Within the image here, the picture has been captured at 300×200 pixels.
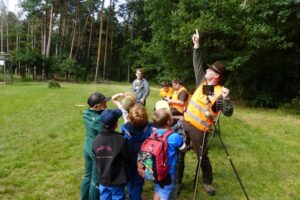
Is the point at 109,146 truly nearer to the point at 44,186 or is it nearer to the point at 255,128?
the point at 44,186

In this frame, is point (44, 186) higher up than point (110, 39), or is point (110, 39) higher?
point (110, 39)

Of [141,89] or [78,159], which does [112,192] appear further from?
[141,89]

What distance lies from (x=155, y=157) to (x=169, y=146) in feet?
0.64

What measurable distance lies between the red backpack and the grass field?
1.25 meters

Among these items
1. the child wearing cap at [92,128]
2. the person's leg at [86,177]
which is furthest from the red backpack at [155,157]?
the person's leg at [86,177]

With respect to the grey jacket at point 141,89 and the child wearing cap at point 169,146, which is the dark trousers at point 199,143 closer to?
the child wearing cap at point 169,146

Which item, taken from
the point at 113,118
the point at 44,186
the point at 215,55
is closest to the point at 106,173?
the point at 113,118

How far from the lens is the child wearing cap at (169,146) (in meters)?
3.55

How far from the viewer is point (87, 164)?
409cm

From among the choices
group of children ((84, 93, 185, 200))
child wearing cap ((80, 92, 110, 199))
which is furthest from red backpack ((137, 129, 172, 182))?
child wearing cap ((80, 92, 110, 199))

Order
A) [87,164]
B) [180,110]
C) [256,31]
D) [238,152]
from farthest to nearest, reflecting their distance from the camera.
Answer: [256,31]
[238,152]
[180,110]
[87,164]

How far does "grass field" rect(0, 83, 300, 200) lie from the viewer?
196 inches

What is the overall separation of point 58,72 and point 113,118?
35.6m

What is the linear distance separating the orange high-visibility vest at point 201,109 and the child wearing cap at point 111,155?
1415mm
